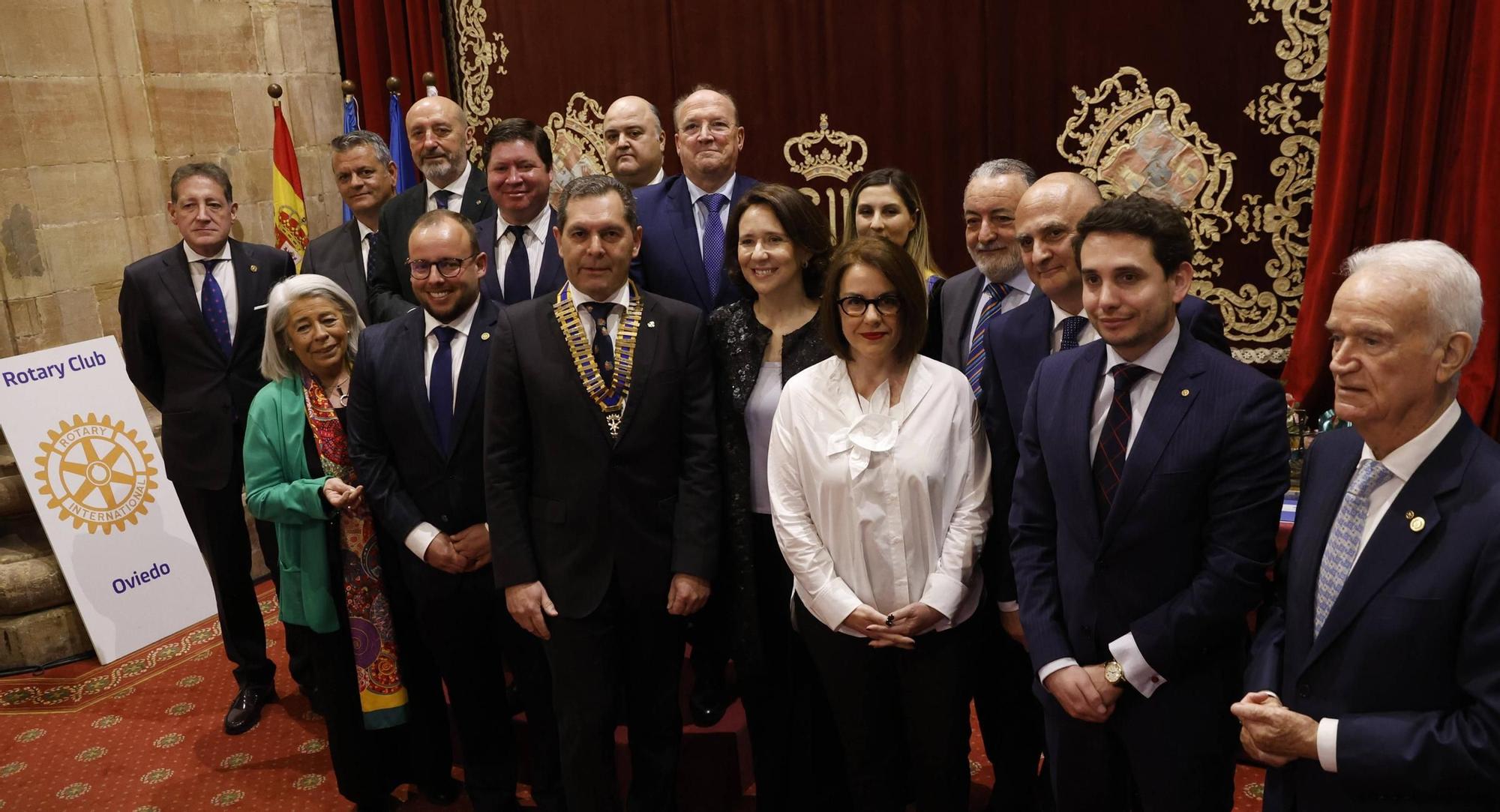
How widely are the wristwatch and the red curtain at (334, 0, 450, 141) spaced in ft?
17.5

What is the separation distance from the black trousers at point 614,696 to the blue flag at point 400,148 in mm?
4002

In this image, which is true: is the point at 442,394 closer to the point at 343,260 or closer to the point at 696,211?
the point at 696,211

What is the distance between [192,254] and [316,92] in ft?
8.72

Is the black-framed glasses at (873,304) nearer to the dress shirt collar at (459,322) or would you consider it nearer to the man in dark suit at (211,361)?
the dress shirt collar at (459,322)

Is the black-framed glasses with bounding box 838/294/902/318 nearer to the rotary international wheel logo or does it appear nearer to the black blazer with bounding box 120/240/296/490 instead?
the black blazer with bounding box 120/240/296/490

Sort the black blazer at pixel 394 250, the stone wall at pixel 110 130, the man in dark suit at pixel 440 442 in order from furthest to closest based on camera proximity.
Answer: the stone wall at pixel 110 130 < the black blazer at pixel 394 250 < the man in dark suit at pixel 440 442

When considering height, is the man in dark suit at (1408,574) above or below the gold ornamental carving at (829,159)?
below

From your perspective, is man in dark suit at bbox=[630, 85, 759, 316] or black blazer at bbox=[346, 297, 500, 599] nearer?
black blazer at bbox=[346, 297, 500, 599]

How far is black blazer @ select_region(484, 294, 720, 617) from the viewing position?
290 centimetres

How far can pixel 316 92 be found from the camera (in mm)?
6516

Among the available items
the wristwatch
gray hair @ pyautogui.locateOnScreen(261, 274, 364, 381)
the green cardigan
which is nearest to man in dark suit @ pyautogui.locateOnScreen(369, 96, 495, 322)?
gray hair @ pyautogui.locateOnScreen(261, 274, 364, 381)

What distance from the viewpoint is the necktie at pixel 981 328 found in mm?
2911

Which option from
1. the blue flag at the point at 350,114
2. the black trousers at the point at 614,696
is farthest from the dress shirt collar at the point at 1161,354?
the blue flag at the point at 350,114

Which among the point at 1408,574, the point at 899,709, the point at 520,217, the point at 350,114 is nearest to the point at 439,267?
the point at 520,217
